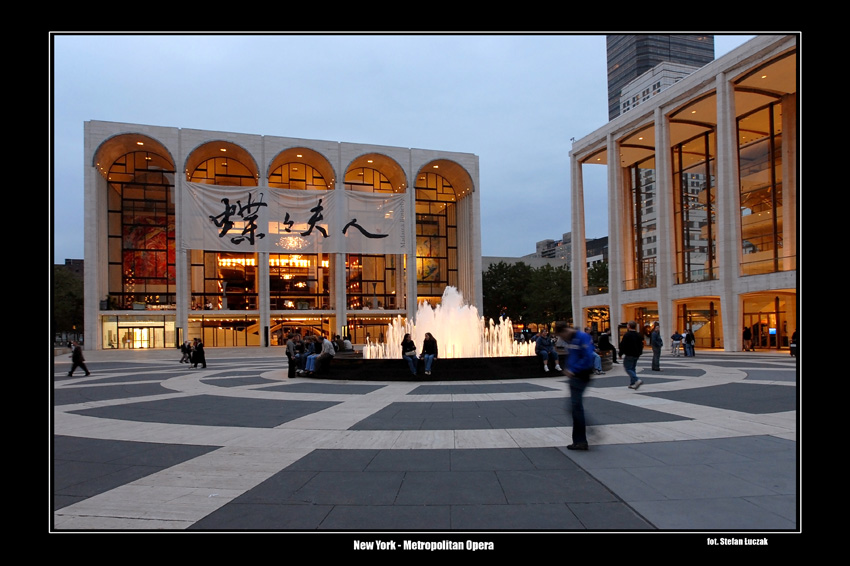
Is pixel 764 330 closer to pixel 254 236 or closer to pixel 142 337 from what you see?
pixel 254 236

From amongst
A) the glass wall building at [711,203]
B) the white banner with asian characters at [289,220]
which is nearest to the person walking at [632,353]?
the glass wall building at [711,203]

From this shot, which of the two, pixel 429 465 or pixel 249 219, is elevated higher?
pixel 249 219

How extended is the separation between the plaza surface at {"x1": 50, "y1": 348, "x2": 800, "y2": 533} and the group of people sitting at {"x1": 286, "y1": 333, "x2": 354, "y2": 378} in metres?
5.37

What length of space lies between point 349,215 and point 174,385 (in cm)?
3858

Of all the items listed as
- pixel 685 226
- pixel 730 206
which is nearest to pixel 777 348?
pixel 730 206

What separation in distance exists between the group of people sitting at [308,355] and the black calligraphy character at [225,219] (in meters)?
34.0

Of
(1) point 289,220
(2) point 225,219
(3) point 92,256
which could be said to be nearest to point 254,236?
(2) point 225,219

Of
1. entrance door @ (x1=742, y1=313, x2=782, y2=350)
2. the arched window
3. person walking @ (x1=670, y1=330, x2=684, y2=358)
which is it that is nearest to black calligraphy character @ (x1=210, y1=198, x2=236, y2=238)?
the arched window

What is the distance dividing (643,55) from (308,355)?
616ft

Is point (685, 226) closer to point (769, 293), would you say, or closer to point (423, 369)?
point (769, 293)

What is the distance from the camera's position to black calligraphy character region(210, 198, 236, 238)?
48188mm

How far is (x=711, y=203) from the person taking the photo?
38.4 metres

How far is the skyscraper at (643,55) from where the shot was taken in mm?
170000

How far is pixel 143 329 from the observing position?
49219 mm
